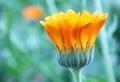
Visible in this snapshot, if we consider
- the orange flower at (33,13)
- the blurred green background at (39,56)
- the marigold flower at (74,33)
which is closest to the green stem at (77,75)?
the marigold flower at (74,33)

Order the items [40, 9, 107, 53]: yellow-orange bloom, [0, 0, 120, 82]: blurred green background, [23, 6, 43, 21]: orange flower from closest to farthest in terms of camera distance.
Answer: [40, 9, 107, 53]: yellow-orange bloom
[0, 0, 120, 82]: blurred green background
[23, 6, 43, 21]: orange flower

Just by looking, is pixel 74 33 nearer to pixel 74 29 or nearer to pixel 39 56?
pixel 74 29

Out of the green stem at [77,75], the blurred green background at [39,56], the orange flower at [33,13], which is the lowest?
the green stem at [77,75]

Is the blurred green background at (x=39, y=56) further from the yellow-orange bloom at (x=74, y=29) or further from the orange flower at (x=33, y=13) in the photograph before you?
the yellow-orange bloom at (x=74, y=29)

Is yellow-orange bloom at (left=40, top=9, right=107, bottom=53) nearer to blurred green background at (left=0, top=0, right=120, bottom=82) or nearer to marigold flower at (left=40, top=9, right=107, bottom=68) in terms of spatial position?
marigold flower at (left=40, top=9, right=107, bottom=68)

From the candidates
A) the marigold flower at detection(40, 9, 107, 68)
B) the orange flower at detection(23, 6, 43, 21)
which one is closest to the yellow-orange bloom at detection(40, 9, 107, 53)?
the marigold flower at detection(40, 9, 107, 68)

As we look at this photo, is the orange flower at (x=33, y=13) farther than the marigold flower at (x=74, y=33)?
Yes

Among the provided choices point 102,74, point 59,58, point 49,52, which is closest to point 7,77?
point 49,52

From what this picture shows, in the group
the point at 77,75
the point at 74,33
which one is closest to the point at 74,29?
the point at 74,33
